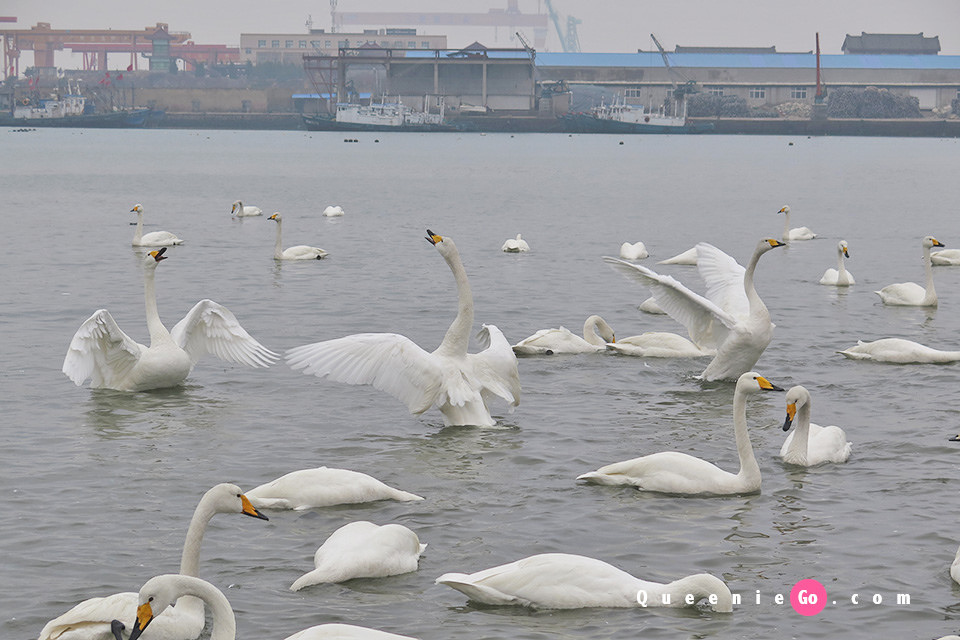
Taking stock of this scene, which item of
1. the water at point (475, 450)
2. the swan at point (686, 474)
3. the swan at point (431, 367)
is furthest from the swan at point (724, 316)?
the swan at point (686, 474)

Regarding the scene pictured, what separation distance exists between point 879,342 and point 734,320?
221 centimetres

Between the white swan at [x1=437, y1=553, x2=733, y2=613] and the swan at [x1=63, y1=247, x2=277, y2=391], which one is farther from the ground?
the swan at [x1=63, y1=247, x2=277, y2=391]

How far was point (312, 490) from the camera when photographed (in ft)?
28.8

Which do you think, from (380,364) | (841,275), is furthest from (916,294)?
(380,364)

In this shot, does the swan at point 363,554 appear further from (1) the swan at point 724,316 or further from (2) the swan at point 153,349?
(1) the swan at point 724,316

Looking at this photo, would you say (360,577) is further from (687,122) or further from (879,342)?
(687,122)

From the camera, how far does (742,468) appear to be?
928 cm

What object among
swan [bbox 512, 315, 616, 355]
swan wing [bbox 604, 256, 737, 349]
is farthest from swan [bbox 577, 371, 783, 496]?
swan [bbox 512, 315, 616, 355]

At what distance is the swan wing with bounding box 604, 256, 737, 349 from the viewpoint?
13.0m

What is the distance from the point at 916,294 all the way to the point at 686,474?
10.7 meters

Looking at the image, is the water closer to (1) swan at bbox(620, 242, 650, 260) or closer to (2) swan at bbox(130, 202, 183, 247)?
(2) swan at bbox(130, 202, 183, 247)

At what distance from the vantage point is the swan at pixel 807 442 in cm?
970

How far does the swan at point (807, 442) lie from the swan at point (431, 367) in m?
2.44

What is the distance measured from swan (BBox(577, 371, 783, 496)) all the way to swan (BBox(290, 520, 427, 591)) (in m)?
2.11
